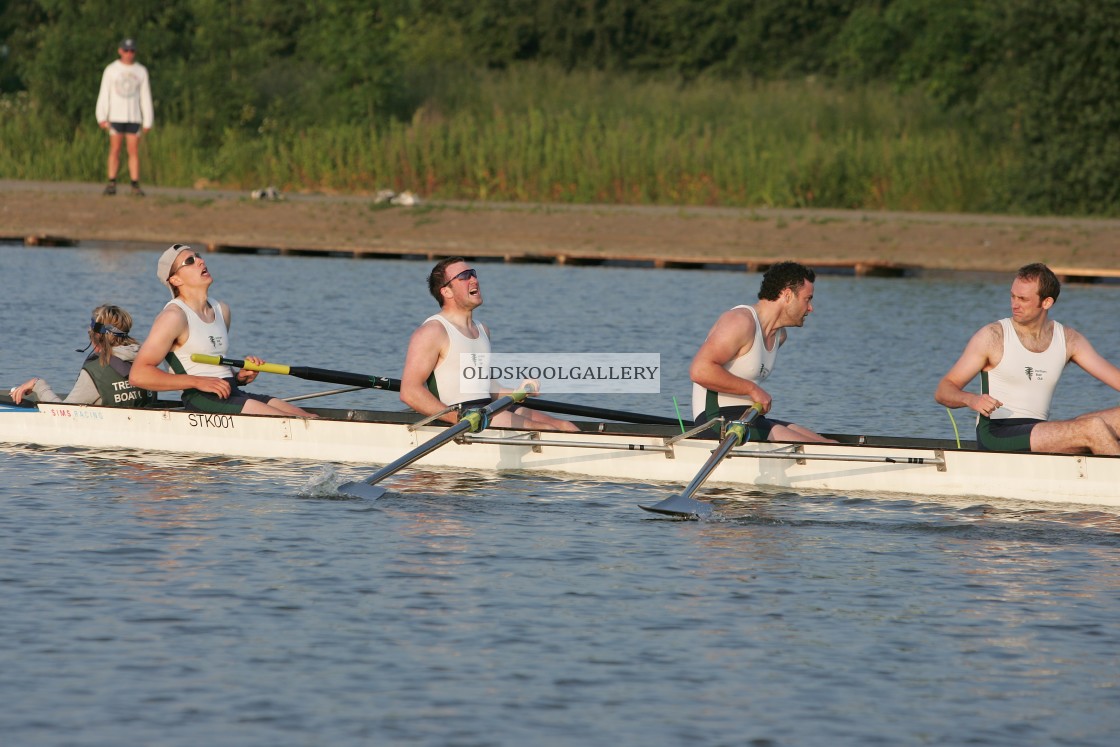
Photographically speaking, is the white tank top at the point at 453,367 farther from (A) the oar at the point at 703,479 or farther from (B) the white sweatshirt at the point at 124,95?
(B) the white sweatshirt at the point at 124,95

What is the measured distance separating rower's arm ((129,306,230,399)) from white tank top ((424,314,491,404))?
5.18 ft

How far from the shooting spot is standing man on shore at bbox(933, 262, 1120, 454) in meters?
10.8

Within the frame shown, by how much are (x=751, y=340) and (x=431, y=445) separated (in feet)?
6.68

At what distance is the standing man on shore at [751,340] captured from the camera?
1109 centimetres

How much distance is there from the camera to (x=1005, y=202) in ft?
89.6

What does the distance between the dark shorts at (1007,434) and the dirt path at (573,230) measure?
13122 mm

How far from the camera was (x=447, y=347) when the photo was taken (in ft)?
38.8

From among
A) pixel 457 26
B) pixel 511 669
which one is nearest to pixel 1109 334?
pixel 511 669

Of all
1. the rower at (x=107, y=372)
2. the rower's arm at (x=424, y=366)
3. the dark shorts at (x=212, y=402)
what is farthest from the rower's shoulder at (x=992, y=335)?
the rower at (x=107, y=372)

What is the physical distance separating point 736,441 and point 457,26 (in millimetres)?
36955

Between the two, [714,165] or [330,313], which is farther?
[714,165]

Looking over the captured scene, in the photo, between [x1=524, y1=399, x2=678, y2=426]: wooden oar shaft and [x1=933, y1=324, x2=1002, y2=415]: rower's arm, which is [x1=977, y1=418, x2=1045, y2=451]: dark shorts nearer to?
[x1=933, y1=324, x2=1002, y2=415]: rower's arm

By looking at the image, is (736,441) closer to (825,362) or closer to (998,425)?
(998,425)

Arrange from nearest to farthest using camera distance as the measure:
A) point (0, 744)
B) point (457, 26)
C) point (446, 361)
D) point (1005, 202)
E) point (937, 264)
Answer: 1. point (0, 744)
2. point (446, 361)
3. point (937, 264)
4. point (1005, 202)
5. point (457, 26)
